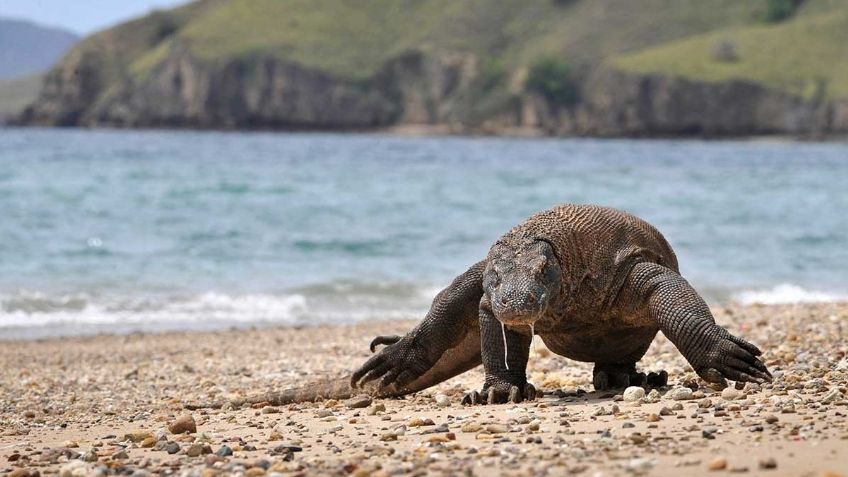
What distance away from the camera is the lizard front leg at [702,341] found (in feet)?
23.9

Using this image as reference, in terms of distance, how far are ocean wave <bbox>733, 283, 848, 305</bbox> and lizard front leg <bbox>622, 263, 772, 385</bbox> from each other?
34.9 ft

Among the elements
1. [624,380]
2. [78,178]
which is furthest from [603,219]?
[78,178]

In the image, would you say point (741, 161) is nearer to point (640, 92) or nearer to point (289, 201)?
point (289, 201)

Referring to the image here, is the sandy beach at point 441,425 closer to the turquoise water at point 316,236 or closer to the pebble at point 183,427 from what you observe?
the pebble at point 183,427

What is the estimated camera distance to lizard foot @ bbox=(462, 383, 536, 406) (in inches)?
304

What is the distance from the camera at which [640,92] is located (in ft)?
431

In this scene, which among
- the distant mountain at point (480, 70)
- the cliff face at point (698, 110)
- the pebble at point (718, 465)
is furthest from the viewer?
the distant mountain at point (480, 70)

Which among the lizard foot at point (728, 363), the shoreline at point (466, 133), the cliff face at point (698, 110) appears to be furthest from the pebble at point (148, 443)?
the cliff face at point (698, 110)

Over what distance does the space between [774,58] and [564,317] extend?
429 feet

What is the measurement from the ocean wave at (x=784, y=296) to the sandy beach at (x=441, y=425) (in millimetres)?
6819

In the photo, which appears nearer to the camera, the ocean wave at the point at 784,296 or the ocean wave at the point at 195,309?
the ocean wave at the point at 195,309

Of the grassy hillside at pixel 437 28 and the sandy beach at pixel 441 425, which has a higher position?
the grassy hillside at pixel 437 28

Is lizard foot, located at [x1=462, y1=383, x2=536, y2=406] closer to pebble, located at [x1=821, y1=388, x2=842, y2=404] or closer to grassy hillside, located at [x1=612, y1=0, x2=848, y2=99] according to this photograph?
pebble, located at [x1=821, y1=388, x2=842, y2=404]

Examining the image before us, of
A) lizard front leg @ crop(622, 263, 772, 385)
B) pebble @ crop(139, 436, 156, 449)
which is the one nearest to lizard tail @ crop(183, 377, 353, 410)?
pebble @ crop(139, 436, 156, 449)
